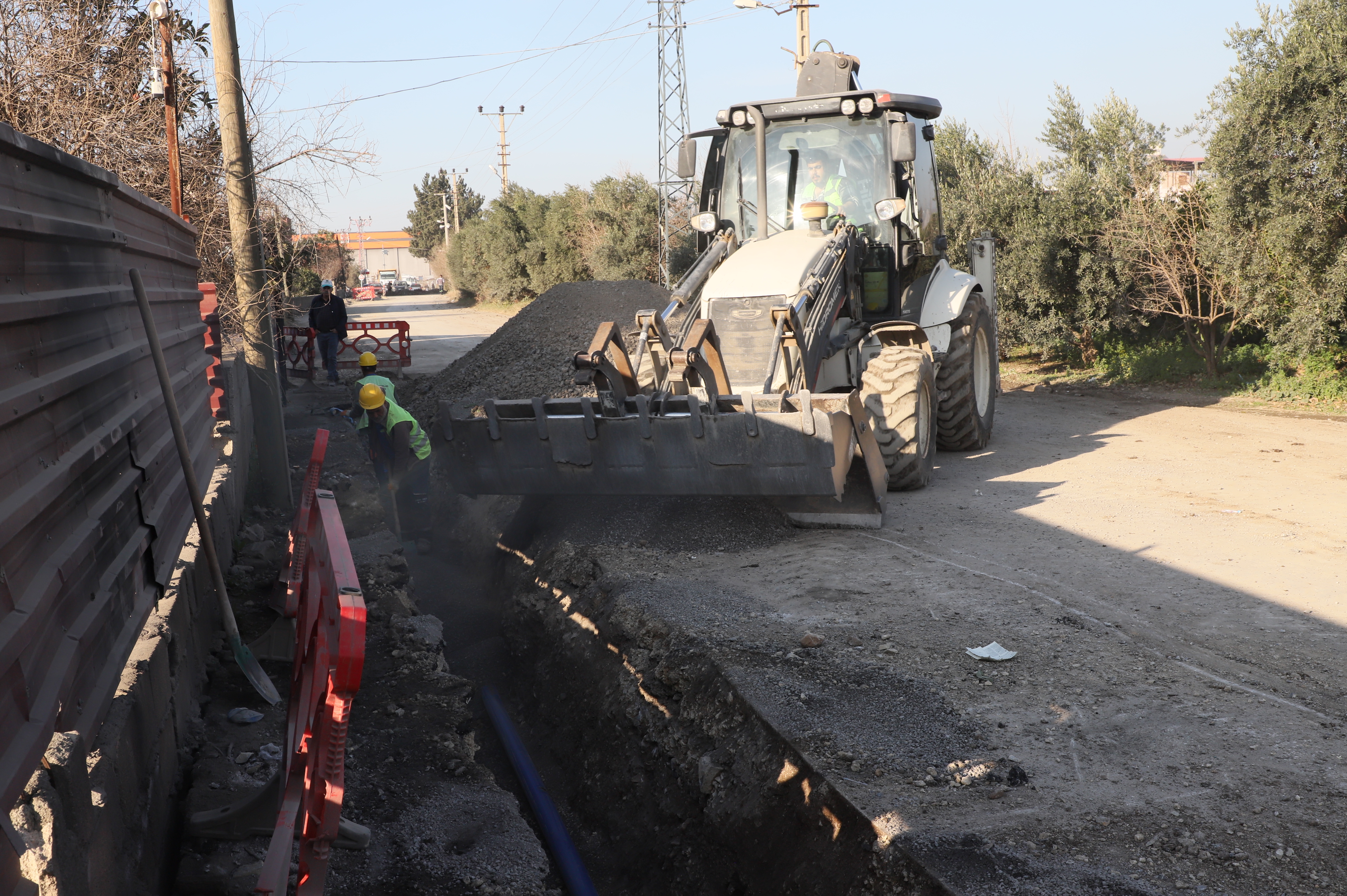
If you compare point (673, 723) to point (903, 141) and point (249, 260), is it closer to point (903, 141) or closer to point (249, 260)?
point (903, 141)

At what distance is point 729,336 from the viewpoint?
7.30 metres

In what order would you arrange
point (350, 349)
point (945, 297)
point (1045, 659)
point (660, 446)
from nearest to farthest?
point (1045, 659) → point (660, 446) → point (945, 297) → point (350, 349)

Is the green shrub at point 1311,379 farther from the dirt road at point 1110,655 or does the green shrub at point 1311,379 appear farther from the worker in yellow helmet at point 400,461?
the worker in yellow helmet at point 400,461

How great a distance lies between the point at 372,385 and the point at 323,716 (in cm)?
577

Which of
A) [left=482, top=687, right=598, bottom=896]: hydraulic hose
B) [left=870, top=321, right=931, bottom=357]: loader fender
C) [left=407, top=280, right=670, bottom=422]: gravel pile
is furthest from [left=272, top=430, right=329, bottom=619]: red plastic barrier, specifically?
[left=407, top=280, right=670, bottom=422]: gravel pile

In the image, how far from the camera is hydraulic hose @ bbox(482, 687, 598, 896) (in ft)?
14.2

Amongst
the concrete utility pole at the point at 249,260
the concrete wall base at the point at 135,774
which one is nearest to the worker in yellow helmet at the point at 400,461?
the concrete utility pole at the point at 249,260

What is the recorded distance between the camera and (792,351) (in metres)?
7.04

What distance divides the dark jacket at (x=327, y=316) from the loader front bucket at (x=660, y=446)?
31.7ft

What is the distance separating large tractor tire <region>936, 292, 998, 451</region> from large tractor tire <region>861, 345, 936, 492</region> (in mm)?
929

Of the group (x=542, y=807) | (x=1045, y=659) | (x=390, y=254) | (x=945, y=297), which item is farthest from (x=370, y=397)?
(x=390, y=254)

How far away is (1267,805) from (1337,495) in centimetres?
543

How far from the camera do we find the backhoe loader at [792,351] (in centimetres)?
641

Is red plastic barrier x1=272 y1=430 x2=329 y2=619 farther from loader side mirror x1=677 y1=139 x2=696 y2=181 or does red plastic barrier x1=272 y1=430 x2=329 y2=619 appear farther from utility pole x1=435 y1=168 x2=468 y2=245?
utility pole x1=435 y1=168 x2=468 y2=245
